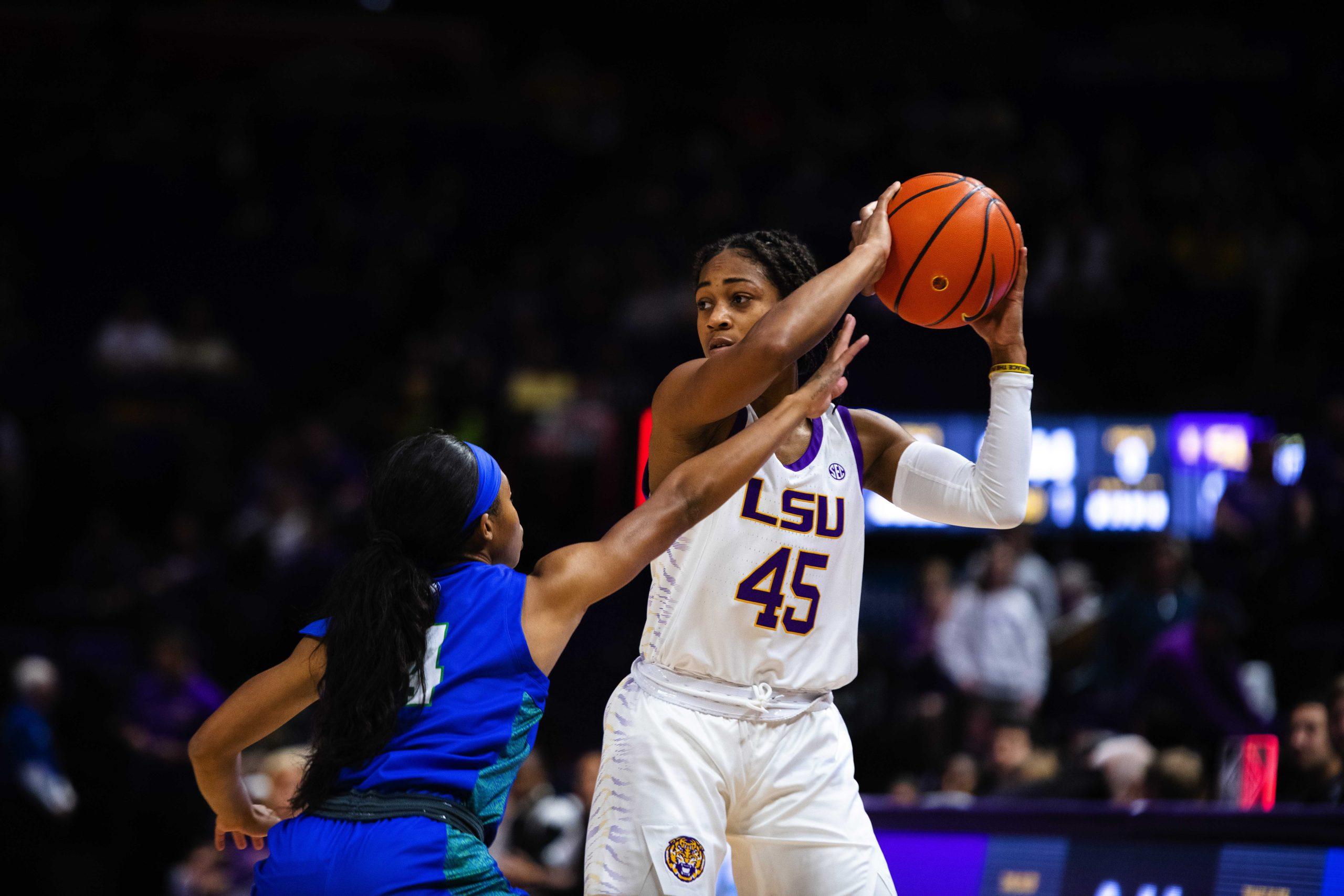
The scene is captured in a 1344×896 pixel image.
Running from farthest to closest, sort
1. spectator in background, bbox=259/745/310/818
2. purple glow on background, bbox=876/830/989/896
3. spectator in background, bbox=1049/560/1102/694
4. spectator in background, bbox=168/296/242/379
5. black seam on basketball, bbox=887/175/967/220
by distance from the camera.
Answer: spectator in background, bbox=168/296/242/379
spectator in background, bbox=1049/560/1102/694
spectator in background, bbox=259/745/310/818
purple glow on background, bbox=876/830/989/896
black seam on basketball, bbox=887/175/967/220

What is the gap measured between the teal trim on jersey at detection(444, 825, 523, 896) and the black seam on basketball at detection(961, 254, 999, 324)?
181cm

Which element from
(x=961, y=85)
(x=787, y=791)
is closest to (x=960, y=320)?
(x=787, y=791)

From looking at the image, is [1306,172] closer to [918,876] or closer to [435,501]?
[918,876]

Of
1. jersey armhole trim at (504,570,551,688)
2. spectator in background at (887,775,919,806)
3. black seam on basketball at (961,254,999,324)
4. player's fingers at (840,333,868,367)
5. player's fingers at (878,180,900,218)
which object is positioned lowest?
spectator in background at (887,775,919,806)

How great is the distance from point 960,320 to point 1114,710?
5457 millimetres

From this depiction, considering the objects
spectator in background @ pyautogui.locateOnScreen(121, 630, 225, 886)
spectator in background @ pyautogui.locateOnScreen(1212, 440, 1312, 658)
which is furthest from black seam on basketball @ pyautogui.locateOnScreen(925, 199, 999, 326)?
spectator in background @ pyautogui.locateOnScreen(121, 630, 225, 886)

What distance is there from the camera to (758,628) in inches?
127

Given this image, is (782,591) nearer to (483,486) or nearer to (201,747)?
(483,486)

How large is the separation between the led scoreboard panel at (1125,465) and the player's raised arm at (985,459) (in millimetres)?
6027

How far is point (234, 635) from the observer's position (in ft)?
32.5

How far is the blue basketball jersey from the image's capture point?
8.99 ft

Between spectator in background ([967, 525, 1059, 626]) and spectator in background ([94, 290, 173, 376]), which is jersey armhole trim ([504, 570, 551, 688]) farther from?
spectator in background ([94, 290, 173, 376])

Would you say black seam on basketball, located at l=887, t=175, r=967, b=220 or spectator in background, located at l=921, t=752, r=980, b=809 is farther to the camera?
spectator in background, located at l=921, t=752, r=980, b=809

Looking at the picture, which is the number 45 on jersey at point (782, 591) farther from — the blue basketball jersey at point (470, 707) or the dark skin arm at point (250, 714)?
the dark skin arm at point (250, 714)
